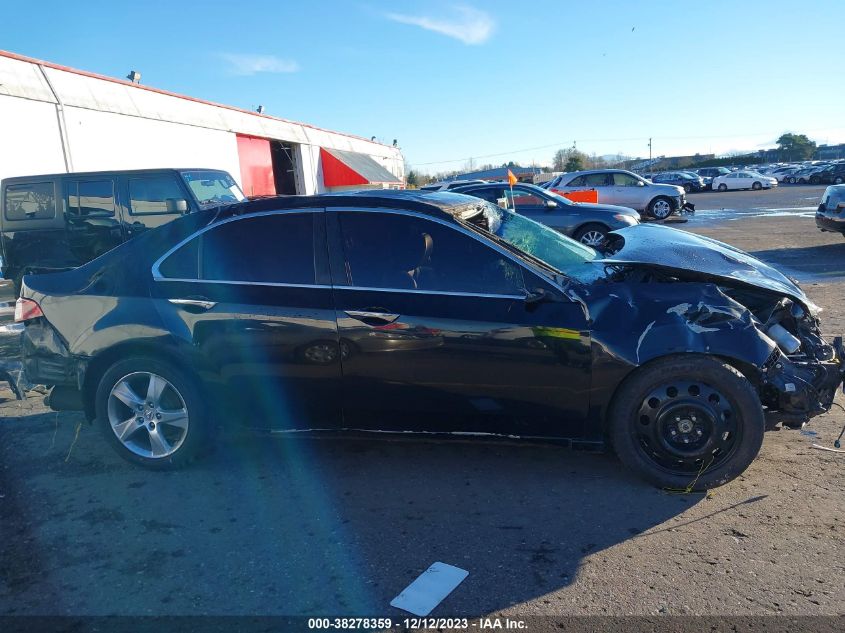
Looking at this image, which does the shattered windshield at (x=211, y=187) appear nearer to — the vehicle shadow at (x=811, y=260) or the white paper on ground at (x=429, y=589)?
the white paper on ground at (x=429, y=589)

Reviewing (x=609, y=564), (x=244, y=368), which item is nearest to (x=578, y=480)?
(x=609, y=564)

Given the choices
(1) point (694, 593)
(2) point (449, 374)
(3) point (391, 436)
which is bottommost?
(1) point (694, 593)

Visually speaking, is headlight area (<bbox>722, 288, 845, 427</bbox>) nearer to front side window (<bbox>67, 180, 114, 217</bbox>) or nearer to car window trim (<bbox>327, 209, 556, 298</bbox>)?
car window trim (<bbox>327, 209, 556, 298</bbox>)

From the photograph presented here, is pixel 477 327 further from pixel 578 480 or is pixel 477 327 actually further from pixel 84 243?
pixel 84 243

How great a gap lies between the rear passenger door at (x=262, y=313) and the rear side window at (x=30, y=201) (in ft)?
21.8

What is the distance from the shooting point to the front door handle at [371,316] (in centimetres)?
377

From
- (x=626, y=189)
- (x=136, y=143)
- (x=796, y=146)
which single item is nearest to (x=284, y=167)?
(x=136, y=143)

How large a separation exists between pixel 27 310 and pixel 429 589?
3.44 meters

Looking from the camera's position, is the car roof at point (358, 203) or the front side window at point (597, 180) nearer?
the car roof at point (358, 203)

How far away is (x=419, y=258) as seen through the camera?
3.88 metres

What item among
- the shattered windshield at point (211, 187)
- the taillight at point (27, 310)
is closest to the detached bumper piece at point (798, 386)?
the taillight at point (27, 310)

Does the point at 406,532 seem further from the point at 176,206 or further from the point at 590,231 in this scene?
the point at 590,231

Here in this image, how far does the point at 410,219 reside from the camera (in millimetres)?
3949

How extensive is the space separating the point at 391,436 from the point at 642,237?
98.3 inches
